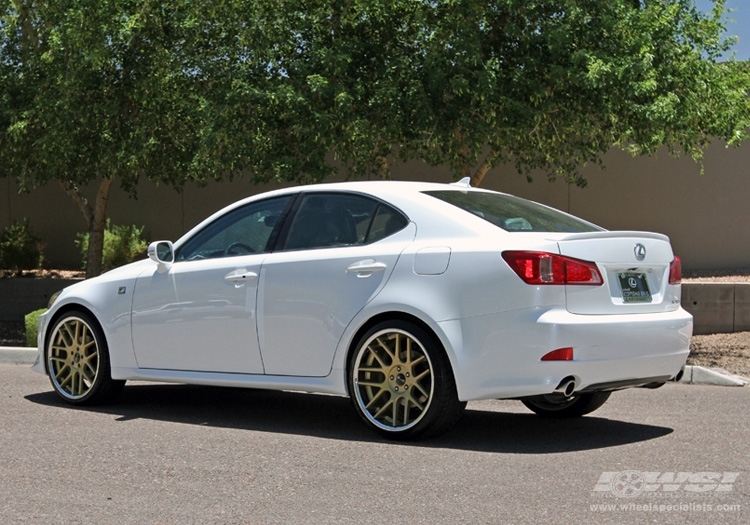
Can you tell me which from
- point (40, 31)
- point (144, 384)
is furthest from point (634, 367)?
point (40, 31)

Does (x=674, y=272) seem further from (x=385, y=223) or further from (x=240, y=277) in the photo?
(x=240, y=277)

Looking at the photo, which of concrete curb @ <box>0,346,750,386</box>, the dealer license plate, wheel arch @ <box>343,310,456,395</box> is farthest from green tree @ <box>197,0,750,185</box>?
wheel arch @ <box>343,310,456,395</box>

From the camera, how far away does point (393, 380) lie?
709 cm

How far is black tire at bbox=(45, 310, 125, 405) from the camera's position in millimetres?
8633

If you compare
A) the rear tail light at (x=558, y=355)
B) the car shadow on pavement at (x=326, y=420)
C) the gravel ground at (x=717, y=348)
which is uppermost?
the rear tail light at (x=558, y=355)

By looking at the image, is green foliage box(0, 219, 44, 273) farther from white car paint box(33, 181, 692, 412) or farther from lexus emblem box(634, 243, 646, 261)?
lexus emblem box(634, 243, 646, 261)

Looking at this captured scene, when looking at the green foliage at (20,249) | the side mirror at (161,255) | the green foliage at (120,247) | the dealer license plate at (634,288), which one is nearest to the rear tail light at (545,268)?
the dealer license plate at (634,288)

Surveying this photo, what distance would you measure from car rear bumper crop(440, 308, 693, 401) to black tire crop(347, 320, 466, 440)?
14 cm

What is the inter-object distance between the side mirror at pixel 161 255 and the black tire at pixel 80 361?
76 centimetres

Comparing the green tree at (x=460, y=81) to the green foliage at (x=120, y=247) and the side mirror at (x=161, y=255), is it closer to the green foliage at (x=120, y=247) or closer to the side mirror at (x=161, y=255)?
the side mirror at (x=161, y=255)

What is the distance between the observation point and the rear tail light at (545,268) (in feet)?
21.9

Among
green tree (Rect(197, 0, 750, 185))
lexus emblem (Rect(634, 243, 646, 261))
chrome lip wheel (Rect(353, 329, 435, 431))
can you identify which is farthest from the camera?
green tree (Rect(197, 0, 750, 185))

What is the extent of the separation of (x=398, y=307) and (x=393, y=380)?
46cm

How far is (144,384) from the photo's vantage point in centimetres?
1051
